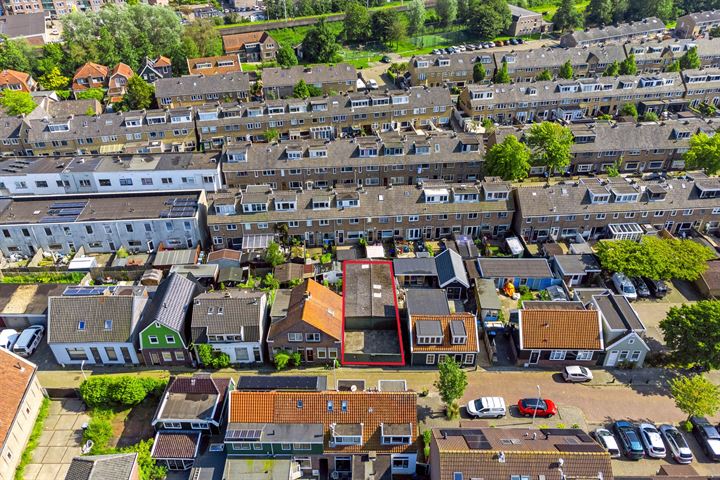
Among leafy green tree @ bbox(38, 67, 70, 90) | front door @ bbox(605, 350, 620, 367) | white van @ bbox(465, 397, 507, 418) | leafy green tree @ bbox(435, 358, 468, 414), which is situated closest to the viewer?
leafy green tree @ bbox(435, 358, 468, 414)

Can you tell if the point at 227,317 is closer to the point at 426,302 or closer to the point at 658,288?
the point at 426,302

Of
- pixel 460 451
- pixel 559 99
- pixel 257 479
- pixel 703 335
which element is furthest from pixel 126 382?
pixel 559 99

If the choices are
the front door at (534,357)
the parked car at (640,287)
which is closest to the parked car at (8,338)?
the front door at (534,357)

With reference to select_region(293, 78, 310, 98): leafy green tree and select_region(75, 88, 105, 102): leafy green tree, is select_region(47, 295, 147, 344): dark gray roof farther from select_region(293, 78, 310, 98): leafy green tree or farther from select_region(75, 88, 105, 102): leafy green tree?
select_region(75, 88, 105, 102): leafy green tree

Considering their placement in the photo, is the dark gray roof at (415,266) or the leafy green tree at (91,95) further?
the leafy green tree at (91,95)

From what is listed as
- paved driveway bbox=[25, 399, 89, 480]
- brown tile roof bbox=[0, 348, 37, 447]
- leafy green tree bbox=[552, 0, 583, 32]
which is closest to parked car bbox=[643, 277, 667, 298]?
paved driveway bbox=[25, 399, 89, 480]

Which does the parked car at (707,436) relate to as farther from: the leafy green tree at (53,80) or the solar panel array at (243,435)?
the leafy green tree at (53,80)

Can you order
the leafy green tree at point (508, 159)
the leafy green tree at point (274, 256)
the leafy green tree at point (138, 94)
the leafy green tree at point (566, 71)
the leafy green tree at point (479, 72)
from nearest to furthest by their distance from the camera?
1. the leafy green tree at point (274, 256)
2. the leafy green tree at point (508, 159)
3. the leafy green tree at point (138, 94)
4. the leafy green tree at point (566, 71)
5. the leafy green tree at point (479, 72)

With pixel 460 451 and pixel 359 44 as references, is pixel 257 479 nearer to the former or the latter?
pixel 460 451
